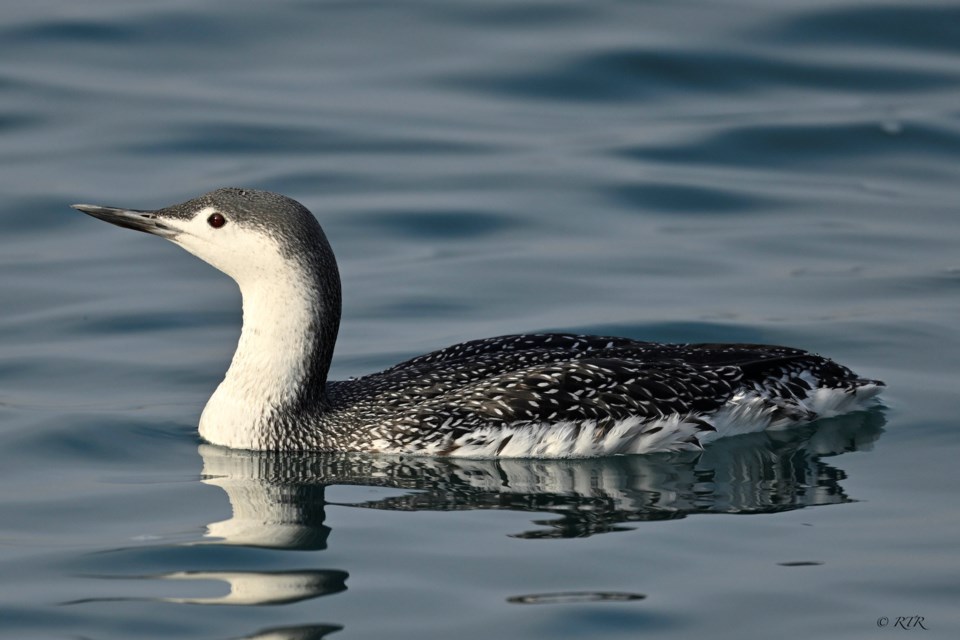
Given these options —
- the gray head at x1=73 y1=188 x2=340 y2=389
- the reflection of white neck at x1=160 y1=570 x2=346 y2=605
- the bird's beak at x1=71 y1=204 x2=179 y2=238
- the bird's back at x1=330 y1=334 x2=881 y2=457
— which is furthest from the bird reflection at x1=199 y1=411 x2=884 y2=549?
the bird's beak at x1=71 y1=204 x2=179 y2=238

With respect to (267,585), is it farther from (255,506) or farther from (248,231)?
(248,231)

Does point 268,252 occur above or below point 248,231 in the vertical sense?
below

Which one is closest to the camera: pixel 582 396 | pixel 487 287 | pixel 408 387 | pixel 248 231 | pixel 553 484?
pixel 553 484

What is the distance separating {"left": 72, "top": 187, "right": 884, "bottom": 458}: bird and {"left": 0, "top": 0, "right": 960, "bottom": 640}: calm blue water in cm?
15

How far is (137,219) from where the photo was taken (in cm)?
937

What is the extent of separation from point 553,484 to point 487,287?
153 inches

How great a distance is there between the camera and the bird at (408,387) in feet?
30.2

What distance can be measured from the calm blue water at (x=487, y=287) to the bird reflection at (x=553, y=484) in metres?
0.02

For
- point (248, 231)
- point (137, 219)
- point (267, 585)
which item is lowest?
point (267, 585)

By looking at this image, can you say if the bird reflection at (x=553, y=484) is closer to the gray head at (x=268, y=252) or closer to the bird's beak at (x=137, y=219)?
the gray head at (x=268, y=252)

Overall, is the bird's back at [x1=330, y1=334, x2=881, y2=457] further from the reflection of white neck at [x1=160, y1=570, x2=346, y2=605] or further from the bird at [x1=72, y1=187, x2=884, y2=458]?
the reflection of white neck at [x1=160, y1=570, x2=346, y2=605]

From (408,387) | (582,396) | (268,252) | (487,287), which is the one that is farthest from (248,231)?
(487,287)

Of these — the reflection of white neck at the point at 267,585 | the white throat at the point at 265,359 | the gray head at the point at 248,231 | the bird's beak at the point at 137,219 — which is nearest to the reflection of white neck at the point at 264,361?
the white throat at the point at 265,359

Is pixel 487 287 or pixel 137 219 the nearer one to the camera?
pixel 137 219
